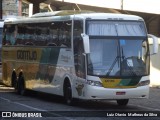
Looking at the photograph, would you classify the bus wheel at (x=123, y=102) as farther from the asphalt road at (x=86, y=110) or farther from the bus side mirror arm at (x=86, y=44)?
the bus side mirror arm at (x=86, y=44)

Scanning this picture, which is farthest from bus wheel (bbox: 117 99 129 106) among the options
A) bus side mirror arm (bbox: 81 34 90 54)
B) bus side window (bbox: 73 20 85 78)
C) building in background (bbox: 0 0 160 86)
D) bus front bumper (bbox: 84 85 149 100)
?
building in background (bbox: 0 0 160 86)

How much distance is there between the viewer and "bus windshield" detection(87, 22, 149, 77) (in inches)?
787

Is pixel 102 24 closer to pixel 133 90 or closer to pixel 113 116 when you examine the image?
pixel 133 90

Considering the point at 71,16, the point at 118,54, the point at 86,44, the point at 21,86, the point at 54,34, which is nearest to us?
the point at 86,44

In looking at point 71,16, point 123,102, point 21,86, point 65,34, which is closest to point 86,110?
point 123,102

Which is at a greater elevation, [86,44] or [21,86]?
[86,44]

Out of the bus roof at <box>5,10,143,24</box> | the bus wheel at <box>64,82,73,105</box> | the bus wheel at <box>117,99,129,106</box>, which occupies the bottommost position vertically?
the bus wheel at <box>117,99,129,106</box>

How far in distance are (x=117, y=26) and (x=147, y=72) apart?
6.02 feet

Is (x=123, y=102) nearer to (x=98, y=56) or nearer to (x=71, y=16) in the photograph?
(x=98, y=56)

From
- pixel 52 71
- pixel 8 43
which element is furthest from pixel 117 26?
pixel 8 43

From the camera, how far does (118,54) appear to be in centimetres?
2019

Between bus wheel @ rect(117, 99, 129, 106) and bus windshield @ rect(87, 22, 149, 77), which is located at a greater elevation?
bus windshield @ rect(87, 22, 149, 77)

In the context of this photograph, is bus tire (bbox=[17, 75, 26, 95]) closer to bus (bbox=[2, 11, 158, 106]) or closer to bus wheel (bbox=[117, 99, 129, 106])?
bus (bbox=[2, 11, 158, 106])

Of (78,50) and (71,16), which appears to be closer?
(78,50)
